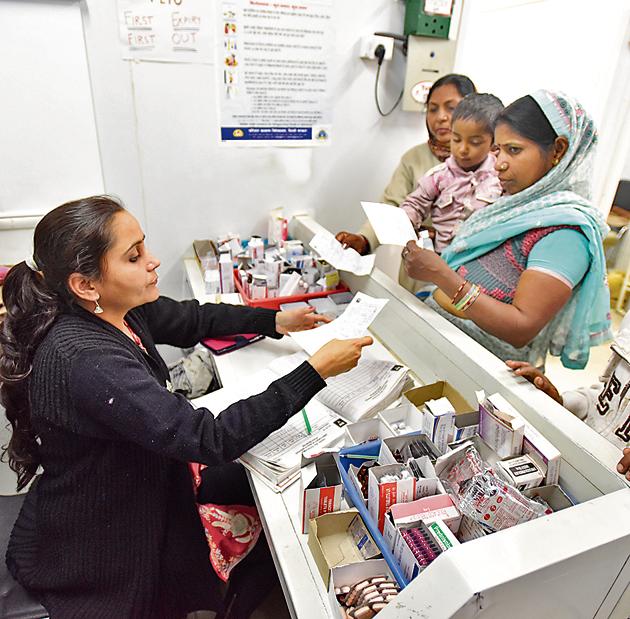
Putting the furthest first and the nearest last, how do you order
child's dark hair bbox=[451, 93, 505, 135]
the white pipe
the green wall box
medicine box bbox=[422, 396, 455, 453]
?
the green wall box < the white pipe < child's dark hair bbox=[451, 93, 505, 135] < medicine box bbox=[422, 396, 455, 453]

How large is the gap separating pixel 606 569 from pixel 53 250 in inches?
43.4

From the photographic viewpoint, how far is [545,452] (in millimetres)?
863

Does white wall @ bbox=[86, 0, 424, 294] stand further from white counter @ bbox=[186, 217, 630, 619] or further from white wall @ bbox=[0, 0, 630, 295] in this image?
white counter @ bbox=[186, 217, 630, 619]

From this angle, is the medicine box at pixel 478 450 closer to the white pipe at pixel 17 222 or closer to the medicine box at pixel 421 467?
the medicine box at pixel 421 467

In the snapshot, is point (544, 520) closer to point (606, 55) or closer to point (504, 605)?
point (504, 605)

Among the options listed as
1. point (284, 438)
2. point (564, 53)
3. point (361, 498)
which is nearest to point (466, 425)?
point (361, 498)

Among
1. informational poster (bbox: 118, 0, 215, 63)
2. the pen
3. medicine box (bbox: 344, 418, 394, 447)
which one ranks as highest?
informational poster (bbox: 118, 0, 215, 63)

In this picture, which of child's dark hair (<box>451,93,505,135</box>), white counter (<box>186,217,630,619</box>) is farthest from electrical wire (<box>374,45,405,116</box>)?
white counter (<box>186,217,630,619</box>)

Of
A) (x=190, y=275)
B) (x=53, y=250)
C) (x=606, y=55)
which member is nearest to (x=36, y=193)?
(x=190, y=275)

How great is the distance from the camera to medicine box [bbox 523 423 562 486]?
86cm

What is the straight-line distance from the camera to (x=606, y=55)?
2.71 meters

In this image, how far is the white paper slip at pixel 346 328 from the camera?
1.37 m

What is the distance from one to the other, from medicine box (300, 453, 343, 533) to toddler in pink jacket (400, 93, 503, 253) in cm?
118

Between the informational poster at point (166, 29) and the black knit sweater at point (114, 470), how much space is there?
127cm
